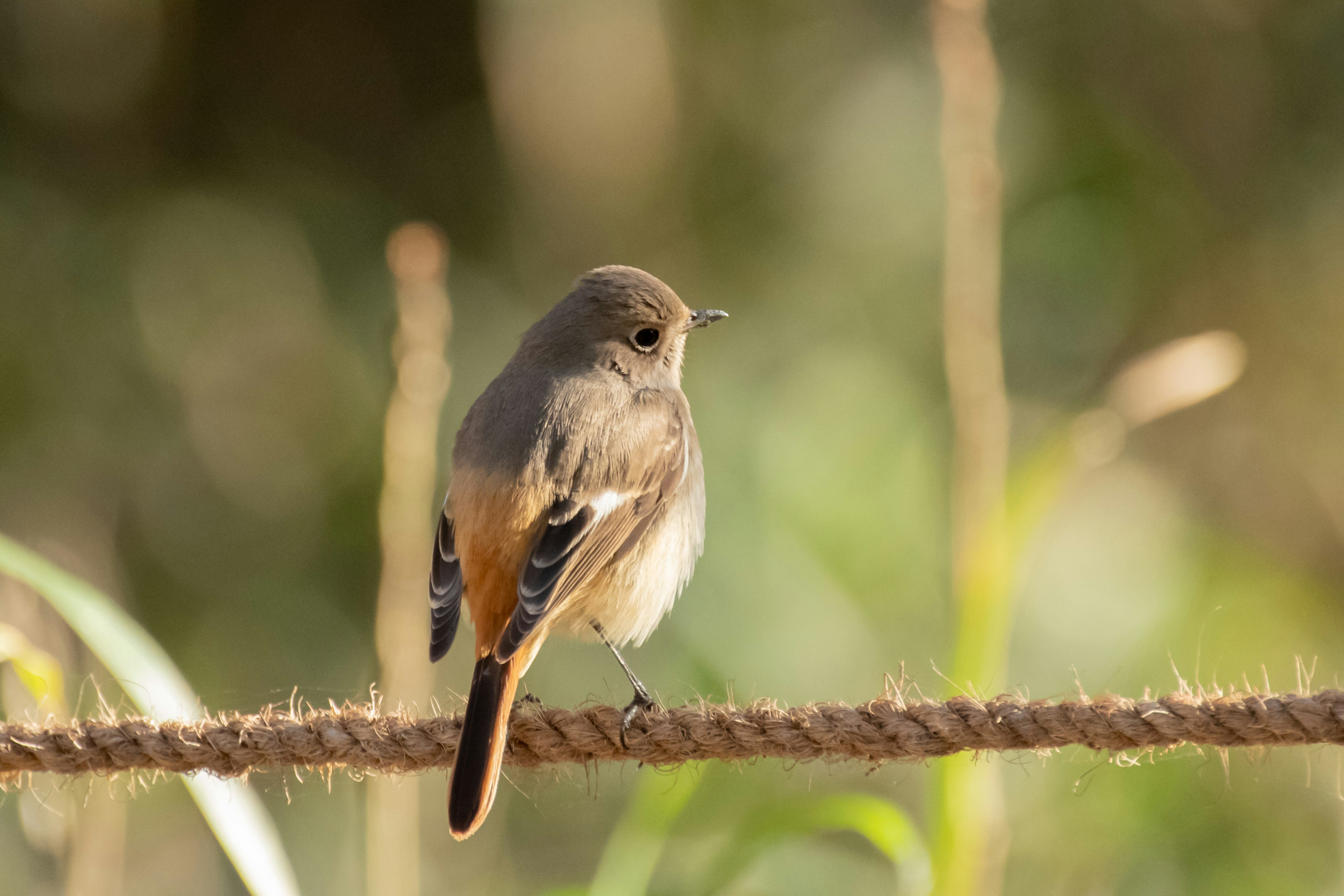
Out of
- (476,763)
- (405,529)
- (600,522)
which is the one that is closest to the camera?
(476,763)

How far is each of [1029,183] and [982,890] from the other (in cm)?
535

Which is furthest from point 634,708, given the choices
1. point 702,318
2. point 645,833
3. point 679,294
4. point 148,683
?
point 679,294

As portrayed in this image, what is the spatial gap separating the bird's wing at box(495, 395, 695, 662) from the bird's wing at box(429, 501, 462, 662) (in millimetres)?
181

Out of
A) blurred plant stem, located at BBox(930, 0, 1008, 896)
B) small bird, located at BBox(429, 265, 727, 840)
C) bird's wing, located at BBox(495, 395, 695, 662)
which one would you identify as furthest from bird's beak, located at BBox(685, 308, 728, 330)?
blurred plant stem, located at BBox(930, 0, 1008, 896)

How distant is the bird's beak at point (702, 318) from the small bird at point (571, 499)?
0.02 m

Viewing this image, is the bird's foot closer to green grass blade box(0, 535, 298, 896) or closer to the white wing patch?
the white wing patch

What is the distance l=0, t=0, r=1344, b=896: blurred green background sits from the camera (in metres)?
5.79

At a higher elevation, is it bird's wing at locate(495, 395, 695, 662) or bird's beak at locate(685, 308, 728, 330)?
bird's beak at locate(685, 308, 728, 330)

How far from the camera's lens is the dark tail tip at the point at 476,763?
2404 millimetres

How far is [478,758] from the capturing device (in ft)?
8.00

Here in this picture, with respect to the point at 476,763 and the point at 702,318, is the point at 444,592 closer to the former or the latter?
the point at 476,763

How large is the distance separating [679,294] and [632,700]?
4.01 metres

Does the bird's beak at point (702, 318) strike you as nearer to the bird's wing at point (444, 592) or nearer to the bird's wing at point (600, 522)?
the bird's wing at point (600, 522)

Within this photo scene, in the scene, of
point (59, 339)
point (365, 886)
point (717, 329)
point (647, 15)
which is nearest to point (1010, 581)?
point (365, 886)
